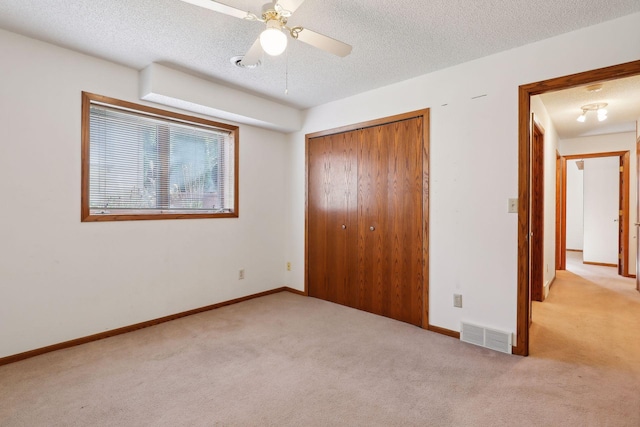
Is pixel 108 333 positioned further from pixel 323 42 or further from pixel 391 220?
pixel 323 42

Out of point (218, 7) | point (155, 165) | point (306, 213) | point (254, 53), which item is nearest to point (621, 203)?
point (306, 213)

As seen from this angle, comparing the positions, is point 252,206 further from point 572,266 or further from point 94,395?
point 572,266

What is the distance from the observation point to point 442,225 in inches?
115

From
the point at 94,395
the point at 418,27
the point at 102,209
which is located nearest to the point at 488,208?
the point at 418,27

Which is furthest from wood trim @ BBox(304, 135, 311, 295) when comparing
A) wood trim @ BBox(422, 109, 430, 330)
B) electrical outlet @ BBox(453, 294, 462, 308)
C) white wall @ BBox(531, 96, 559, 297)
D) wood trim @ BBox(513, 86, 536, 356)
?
white wall @ BBox(531, 96, 559, 297)

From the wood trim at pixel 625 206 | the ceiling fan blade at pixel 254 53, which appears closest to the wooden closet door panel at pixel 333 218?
the ceiling fan blade at pixel 254 53

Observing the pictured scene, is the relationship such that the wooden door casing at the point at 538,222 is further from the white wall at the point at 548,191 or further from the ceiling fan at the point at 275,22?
the ceiling fan at the point at 275,22

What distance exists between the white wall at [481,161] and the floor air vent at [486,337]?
6 centimetres

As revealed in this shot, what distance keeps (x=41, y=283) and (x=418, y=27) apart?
131 inches

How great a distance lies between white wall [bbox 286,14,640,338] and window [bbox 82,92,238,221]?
2123mm

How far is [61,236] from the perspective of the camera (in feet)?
8.32

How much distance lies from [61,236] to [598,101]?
550cm

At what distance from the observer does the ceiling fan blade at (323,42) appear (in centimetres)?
179

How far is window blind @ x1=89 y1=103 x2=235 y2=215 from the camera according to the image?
2811 millimetres
